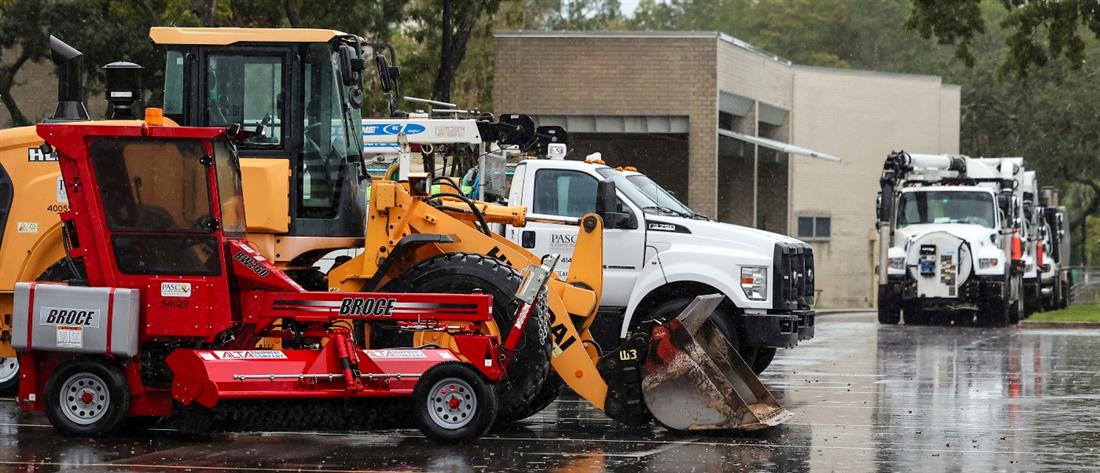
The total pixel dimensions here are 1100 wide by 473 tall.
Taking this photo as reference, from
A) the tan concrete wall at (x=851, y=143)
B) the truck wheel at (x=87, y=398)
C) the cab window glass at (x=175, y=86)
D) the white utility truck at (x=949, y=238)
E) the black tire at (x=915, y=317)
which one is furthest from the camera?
the tan concrete wall at (x=851, y=143)

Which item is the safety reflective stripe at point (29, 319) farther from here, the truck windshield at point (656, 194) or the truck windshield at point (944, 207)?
the truck windshield at point (944, 207)

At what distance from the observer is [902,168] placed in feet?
105

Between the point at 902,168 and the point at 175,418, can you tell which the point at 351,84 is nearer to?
the point at 175,418

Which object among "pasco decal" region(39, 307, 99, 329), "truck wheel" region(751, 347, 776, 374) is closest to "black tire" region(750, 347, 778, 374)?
"truck wheel" region(751, 347, 776, 374)

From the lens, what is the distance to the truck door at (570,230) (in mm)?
17375

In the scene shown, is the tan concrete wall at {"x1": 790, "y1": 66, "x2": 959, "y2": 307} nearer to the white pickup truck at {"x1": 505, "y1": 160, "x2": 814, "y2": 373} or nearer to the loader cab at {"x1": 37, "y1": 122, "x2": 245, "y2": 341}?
the white pickup truck at {"x1": 505, "y1": 160, "x2": 814, "y2": 373}

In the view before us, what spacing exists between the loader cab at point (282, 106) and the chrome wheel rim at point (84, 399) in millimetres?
2279

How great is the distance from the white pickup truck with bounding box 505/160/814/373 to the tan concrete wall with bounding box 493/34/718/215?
18.7 m

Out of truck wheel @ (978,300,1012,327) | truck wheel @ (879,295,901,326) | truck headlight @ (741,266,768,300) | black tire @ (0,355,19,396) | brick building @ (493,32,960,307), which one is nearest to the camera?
black tire @ (0,355,19,396)

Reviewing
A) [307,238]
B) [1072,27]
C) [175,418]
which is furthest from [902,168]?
[175,418]

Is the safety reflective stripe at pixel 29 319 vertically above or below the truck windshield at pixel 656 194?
below

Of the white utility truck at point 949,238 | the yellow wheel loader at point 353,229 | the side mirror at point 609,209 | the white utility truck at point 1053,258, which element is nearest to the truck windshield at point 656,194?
the side mirror at point 609,209

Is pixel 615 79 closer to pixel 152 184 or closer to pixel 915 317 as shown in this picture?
pixel 915 317

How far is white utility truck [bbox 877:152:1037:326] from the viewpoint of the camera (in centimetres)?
3073
